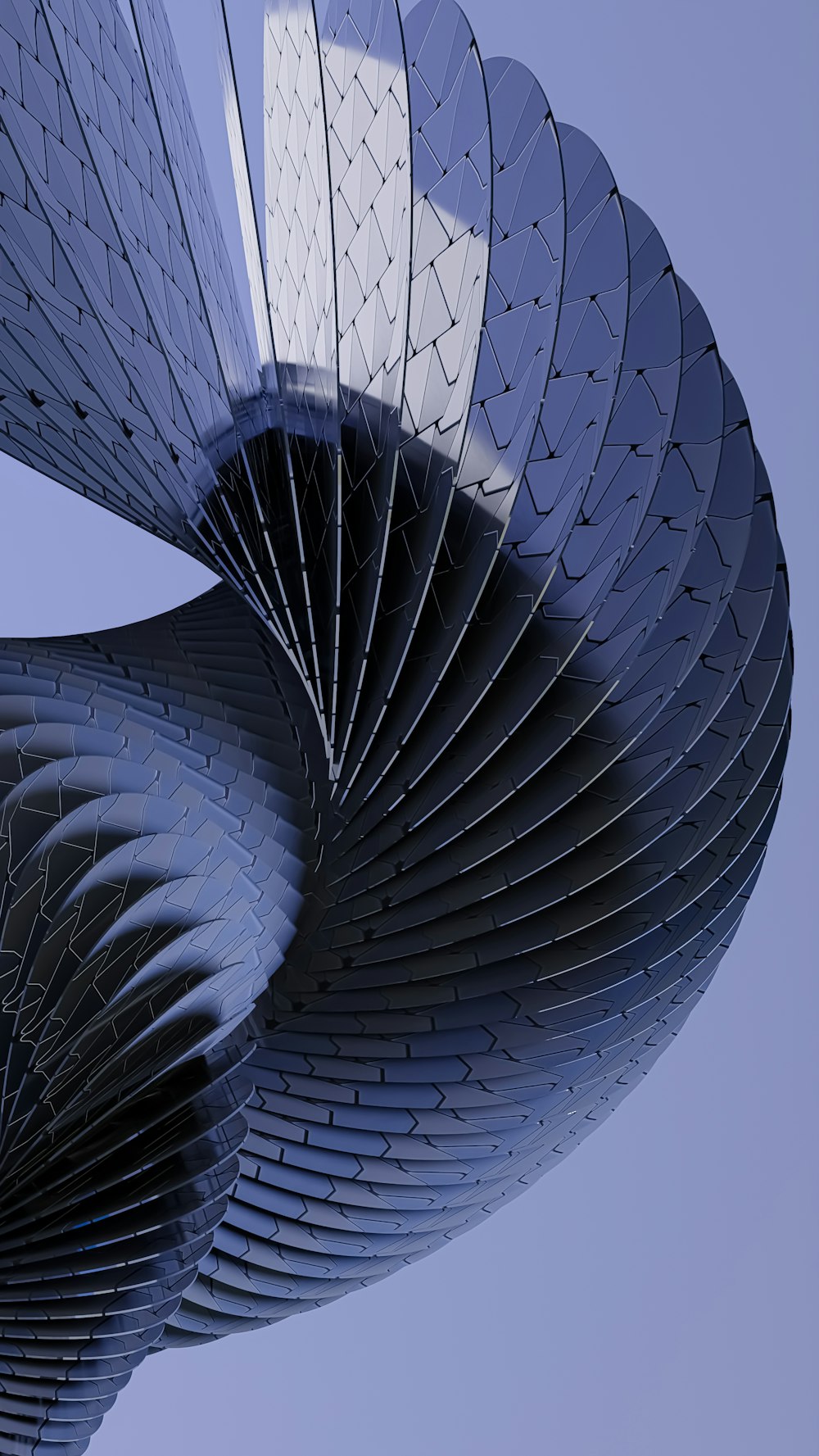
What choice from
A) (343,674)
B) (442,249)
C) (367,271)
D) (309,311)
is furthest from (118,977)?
(442,249)

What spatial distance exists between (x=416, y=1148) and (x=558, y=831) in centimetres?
659

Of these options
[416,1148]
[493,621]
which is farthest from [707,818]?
[416,1148]

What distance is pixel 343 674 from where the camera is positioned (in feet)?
68.5

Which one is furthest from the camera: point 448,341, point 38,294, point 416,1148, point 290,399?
point 416,1148

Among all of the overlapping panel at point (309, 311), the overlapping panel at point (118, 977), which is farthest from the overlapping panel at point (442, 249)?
the overlapping panel at point (118, 977)

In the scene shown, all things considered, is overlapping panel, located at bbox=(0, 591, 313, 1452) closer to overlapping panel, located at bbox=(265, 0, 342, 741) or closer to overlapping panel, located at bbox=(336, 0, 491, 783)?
overlapping panel, located at bbox=(265, 0, 342, 741)

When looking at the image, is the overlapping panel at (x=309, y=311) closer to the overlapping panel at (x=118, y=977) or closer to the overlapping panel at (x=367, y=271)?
the overlapping panel at (x=367, y=271)

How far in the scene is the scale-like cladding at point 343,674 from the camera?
750 inches

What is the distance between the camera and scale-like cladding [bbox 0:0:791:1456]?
62.5 ft

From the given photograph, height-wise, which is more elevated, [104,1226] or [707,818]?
[707,818]

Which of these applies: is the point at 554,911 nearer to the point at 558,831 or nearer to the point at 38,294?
the point at 558,831

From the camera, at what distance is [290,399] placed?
22.1 metres

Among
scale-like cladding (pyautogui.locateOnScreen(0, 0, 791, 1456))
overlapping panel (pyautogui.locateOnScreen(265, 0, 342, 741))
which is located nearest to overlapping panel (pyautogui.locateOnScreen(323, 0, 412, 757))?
scale-like cladding (pyautogui.locateOnScreen(0, 0, 791, 1456))

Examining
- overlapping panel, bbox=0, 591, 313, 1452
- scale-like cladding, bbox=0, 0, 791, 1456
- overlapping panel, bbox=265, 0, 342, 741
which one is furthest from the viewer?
overlapping panel, bbox=0, 591, 313, 1452
